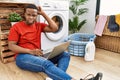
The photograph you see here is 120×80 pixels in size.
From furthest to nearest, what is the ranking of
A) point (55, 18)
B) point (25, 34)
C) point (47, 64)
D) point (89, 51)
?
point (55, 18) < point (89, 51) < point (25, 34) < point (47, 64)

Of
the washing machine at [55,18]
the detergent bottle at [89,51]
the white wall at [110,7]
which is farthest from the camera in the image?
the white wall at [110,7]

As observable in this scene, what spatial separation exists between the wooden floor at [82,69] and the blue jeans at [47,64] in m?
0.21

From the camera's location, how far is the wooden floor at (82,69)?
61.6 inches

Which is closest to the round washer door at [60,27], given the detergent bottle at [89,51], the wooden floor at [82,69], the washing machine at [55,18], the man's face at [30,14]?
the washing machine at [55,18]

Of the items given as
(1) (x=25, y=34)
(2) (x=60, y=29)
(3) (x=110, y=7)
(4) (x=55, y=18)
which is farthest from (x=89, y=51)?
(3) (x=110, y=7)

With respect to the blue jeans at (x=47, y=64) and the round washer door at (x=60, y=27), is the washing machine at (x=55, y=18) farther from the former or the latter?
the blue jeans at (x=47, y=64)

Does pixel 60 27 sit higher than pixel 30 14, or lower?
lower

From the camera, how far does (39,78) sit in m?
1.52

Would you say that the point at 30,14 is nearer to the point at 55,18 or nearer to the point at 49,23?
the point at 49,23

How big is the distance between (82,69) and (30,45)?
29.5 inches

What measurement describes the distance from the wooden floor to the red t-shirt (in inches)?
13.8

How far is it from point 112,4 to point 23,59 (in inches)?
86.9

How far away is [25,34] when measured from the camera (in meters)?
1.53

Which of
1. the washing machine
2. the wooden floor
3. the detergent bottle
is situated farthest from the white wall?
the detergent bottle
